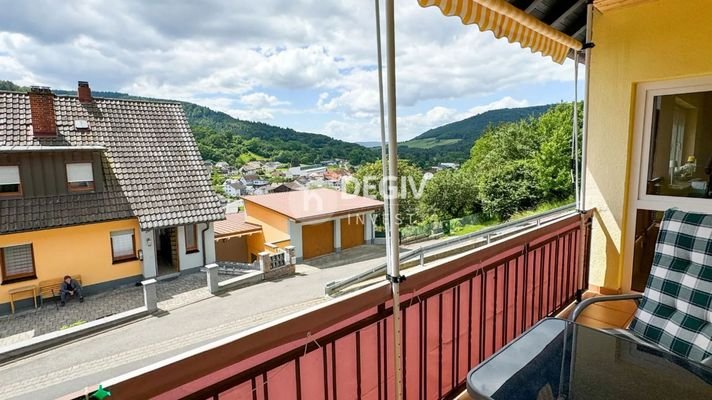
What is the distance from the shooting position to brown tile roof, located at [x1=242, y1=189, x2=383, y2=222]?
5.32 meters

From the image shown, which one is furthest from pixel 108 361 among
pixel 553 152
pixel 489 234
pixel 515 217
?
pixel 553 152

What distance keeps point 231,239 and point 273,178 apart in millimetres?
2142

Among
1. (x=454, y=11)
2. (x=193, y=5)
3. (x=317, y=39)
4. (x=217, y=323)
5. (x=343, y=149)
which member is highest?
(x=317, y=39)

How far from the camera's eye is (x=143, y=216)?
3262 mm

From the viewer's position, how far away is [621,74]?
115 inches

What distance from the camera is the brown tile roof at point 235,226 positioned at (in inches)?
175

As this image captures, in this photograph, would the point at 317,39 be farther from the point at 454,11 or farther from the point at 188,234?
the point at 454,11

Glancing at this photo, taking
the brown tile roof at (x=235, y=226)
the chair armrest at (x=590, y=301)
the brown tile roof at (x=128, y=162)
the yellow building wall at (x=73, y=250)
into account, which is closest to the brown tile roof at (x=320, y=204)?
the brown tile roof at (x=235, y=226)

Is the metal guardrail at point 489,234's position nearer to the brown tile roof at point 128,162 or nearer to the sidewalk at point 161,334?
the sidewalk at point 161,334

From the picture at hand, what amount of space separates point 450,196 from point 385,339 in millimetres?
6572

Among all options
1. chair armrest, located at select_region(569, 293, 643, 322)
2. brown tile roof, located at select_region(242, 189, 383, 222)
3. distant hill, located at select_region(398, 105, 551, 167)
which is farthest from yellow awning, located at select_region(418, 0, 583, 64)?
brown tile roof, located at select_region(242, 189, 383, 222)

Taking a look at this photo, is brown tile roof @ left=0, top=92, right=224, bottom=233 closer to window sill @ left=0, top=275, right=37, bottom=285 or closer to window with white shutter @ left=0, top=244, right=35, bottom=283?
window with white shutter @ left=0, top=244, right=35, bottom=283

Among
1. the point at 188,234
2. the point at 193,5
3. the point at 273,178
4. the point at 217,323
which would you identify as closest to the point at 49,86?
the point at 193,5

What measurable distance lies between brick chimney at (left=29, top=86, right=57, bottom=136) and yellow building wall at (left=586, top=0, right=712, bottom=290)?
4.07m
